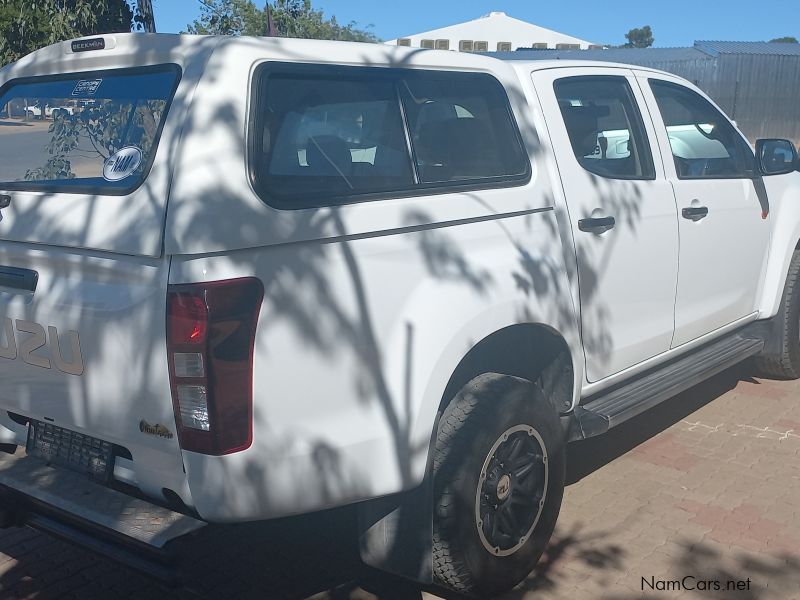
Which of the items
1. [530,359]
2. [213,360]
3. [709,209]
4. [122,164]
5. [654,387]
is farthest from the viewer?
[709,209]

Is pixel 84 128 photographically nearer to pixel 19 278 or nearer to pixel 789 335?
pixel 19 278

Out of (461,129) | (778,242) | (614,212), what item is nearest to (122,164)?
(461,129)

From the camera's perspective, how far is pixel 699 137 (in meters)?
5.31

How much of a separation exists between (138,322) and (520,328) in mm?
1570

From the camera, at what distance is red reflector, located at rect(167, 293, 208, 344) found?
2.45 metres

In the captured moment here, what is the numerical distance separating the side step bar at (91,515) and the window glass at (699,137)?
130 inches

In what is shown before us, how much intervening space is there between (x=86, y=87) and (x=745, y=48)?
27877 millimetres

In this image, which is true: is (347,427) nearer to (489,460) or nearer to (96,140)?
(489,460)

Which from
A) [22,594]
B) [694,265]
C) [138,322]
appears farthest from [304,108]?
[694,265]

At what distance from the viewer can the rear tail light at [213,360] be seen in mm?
2461

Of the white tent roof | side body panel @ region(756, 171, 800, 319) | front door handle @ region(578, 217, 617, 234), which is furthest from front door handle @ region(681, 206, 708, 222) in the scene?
the white tent roof

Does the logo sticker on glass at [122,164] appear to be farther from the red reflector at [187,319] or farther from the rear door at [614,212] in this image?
the rear door at [614,212]

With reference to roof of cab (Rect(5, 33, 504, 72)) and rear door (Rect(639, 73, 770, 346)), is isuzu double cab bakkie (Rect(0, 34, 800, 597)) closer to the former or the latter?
roof of cab (Rect(5, 33, 504, 72))

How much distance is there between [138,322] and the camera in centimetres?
255
